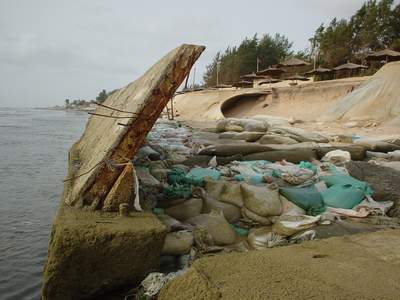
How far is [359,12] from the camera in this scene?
2894cm

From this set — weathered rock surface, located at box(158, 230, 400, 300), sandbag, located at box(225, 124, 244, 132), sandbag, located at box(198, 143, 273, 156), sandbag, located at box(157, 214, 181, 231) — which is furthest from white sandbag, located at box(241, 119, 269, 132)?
weathered rock surface, located at box(158, 230, 400, 300)

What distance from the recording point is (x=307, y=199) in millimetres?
3238

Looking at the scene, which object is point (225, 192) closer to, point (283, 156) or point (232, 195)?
point (232, 195)

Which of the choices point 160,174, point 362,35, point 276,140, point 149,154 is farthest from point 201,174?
point 362,35

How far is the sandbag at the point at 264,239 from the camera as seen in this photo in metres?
2.62

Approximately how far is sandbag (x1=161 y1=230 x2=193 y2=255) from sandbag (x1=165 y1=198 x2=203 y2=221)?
17.4 inches

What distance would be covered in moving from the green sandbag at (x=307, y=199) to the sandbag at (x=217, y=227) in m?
0.87

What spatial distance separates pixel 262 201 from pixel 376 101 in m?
11.9

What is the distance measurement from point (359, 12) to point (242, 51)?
1539 cm

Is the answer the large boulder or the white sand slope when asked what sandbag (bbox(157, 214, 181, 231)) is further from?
the white sand slope

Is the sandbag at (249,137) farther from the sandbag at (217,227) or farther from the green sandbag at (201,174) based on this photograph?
the sandbag at (217,227)

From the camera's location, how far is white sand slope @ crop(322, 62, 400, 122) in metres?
11.9

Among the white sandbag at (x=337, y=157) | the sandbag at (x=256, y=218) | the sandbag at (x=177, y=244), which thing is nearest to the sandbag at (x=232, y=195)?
the sandbag at (x=256, y=218)

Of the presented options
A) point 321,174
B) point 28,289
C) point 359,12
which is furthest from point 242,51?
point 28,289
